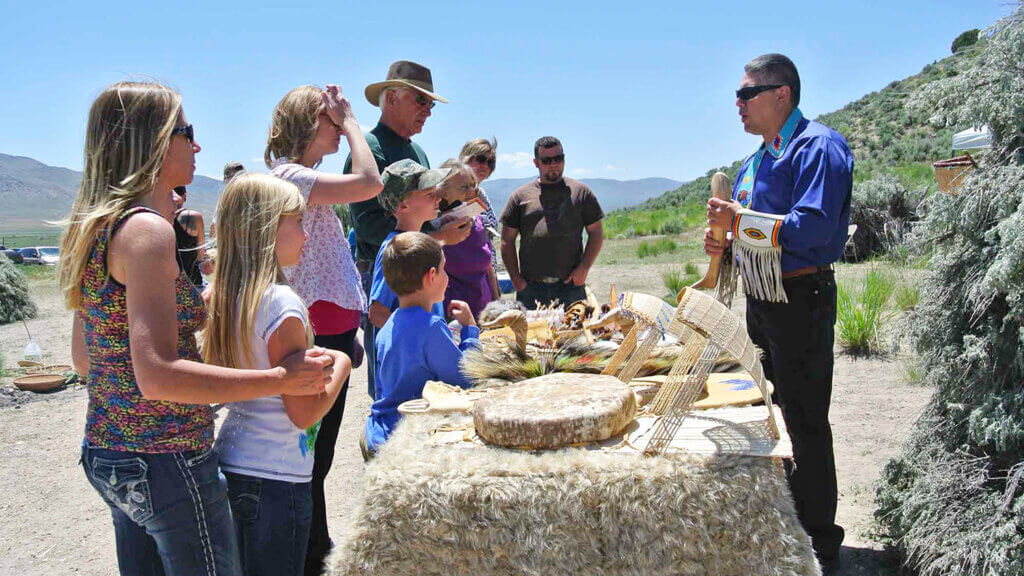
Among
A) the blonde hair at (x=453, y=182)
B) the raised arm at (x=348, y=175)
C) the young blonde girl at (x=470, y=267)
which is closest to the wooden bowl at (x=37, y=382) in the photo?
the young blonde girl at (x=470, y=267)

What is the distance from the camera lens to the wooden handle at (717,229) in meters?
3.04

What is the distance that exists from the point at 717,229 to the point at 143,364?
90.7 inches

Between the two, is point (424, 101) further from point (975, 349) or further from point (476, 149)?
point (975, 349)

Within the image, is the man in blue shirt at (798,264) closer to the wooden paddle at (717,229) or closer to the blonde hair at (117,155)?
the wooden paddle at (717,229)

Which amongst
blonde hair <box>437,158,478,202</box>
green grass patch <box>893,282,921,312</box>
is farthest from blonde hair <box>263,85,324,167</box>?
green grass patch <box>893,282,921,312</box>

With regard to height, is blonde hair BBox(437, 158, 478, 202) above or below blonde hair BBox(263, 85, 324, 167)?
below

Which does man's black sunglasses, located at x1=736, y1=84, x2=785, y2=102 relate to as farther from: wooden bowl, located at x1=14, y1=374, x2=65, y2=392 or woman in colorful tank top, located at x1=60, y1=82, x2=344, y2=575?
wooden bowl, located at x1=14, y1=374, x2=65, y2=392

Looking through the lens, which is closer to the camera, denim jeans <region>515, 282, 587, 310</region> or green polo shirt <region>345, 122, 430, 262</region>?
green polo shirt <region>345, 122, 430, 262</region>

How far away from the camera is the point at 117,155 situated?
6.24ft

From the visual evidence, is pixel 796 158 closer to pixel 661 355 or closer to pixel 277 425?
pixel 661 355

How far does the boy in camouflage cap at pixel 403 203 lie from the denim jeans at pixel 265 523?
1.08 metres

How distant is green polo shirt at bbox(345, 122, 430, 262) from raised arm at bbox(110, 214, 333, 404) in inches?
62.8

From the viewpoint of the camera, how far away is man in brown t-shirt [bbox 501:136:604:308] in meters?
5.38

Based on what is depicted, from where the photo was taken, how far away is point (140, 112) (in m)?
1.92
